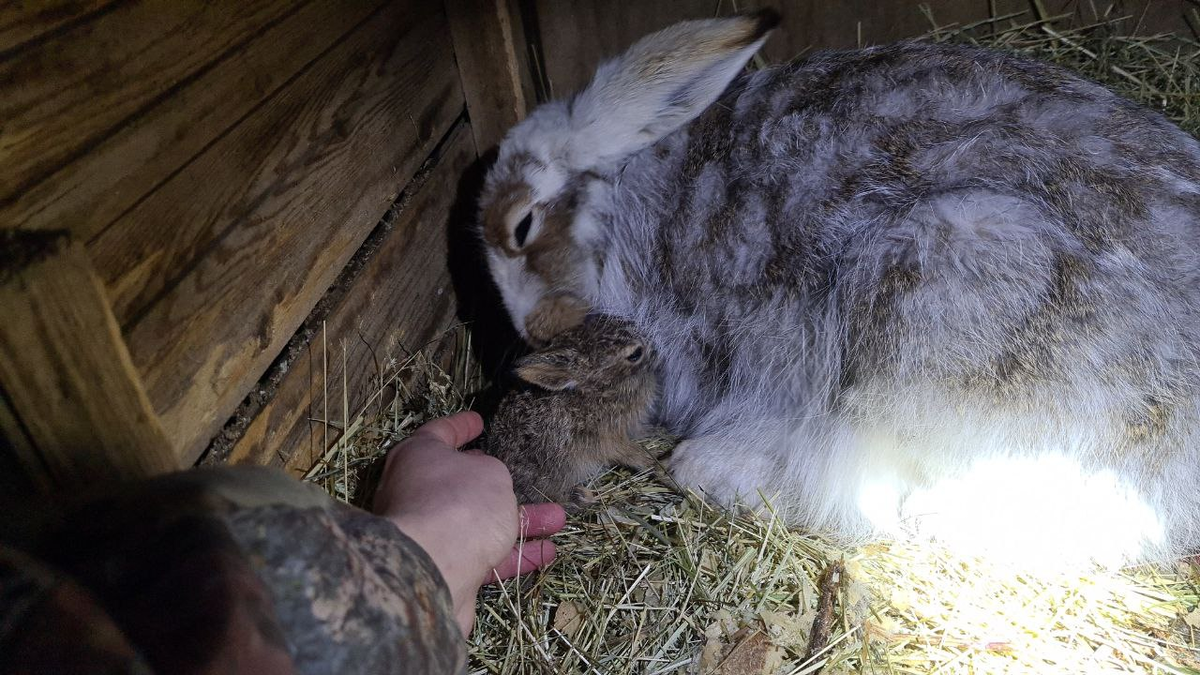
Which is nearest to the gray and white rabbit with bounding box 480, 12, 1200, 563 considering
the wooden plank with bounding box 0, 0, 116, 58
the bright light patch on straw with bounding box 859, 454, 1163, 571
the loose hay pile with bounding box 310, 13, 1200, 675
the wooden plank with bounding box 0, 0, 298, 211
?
the bright light patch on straw with bounding box 859, 454, 1163, 571

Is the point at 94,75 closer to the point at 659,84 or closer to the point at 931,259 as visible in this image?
the point at 659,84

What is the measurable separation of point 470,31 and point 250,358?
171 centimetres

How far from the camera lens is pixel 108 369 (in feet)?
5.02

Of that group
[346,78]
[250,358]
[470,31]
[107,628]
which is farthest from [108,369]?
[470,31]

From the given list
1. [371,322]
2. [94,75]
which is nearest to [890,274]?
[371,322]

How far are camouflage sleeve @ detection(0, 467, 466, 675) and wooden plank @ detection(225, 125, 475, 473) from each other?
981 mm

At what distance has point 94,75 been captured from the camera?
5.02 feet

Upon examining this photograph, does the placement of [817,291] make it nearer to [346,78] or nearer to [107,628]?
[346,78]

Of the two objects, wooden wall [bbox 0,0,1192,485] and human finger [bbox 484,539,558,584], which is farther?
human finger [bbox 484,539,558,584]

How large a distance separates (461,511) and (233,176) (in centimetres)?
97

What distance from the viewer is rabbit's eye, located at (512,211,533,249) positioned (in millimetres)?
2902

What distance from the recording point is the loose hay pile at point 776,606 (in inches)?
85.8

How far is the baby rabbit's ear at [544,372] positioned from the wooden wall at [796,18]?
154 cm

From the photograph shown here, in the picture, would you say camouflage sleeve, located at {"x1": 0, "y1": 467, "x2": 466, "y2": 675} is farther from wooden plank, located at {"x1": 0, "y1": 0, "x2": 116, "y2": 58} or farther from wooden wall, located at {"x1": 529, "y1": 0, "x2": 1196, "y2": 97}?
wooden wall, located at {"x1": 529, "y1": 0, "x2": 1196, "y2": 97}
